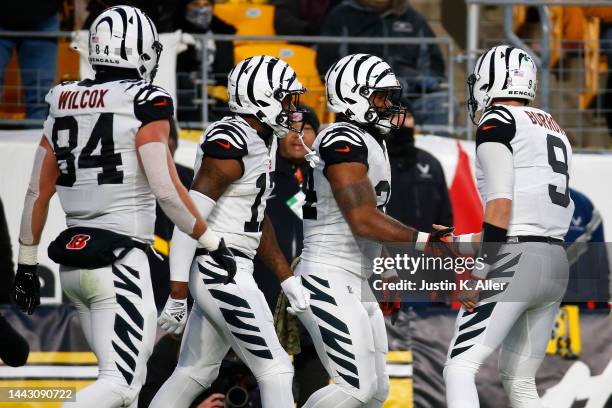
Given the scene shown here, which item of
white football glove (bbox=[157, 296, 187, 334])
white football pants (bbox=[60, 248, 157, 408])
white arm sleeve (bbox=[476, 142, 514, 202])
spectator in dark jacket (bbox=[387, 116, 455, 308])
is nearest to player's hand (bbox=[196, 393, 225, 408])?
white football glove (bbox=[157, 296, 187, 334])

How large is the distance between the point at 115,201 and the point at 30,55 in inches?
139

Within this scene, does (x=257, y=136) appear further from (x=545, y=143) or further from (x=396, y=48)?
(x=396, y=48)

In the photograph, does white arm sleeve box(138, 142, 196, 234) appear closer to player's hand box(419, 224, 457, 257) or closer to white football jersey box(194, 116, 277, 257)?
white football jersey box(194, 116, 277, 257)

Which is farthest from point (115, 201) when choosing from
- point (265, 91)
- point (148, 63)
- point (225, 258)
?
point (265, 91)

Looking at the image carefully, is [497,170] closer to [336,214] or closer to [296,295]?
[336,214]

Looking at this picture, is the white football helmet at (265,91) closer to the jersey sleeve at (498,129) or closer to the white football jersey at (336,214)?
the white football jersey at (336,214)

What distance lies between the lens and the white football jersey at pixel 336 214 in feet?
20.7

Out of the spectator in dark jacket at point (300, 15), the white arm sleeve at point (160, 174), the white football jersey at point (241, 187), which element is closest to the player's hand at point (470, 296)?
the white football jersey at point (241, 187)

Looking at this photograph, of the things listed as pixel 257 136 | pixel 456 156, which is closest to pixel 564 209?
pixel 257 136

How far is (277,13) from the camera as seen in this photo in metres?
10.2

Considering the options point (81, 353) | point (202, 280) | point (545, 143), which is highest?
point (545, 143)

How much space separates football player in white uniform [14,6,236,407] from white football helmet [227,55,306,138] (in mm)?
584

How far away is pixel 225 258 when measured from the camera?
234 inches

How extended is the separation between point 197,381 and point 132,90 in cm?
142
